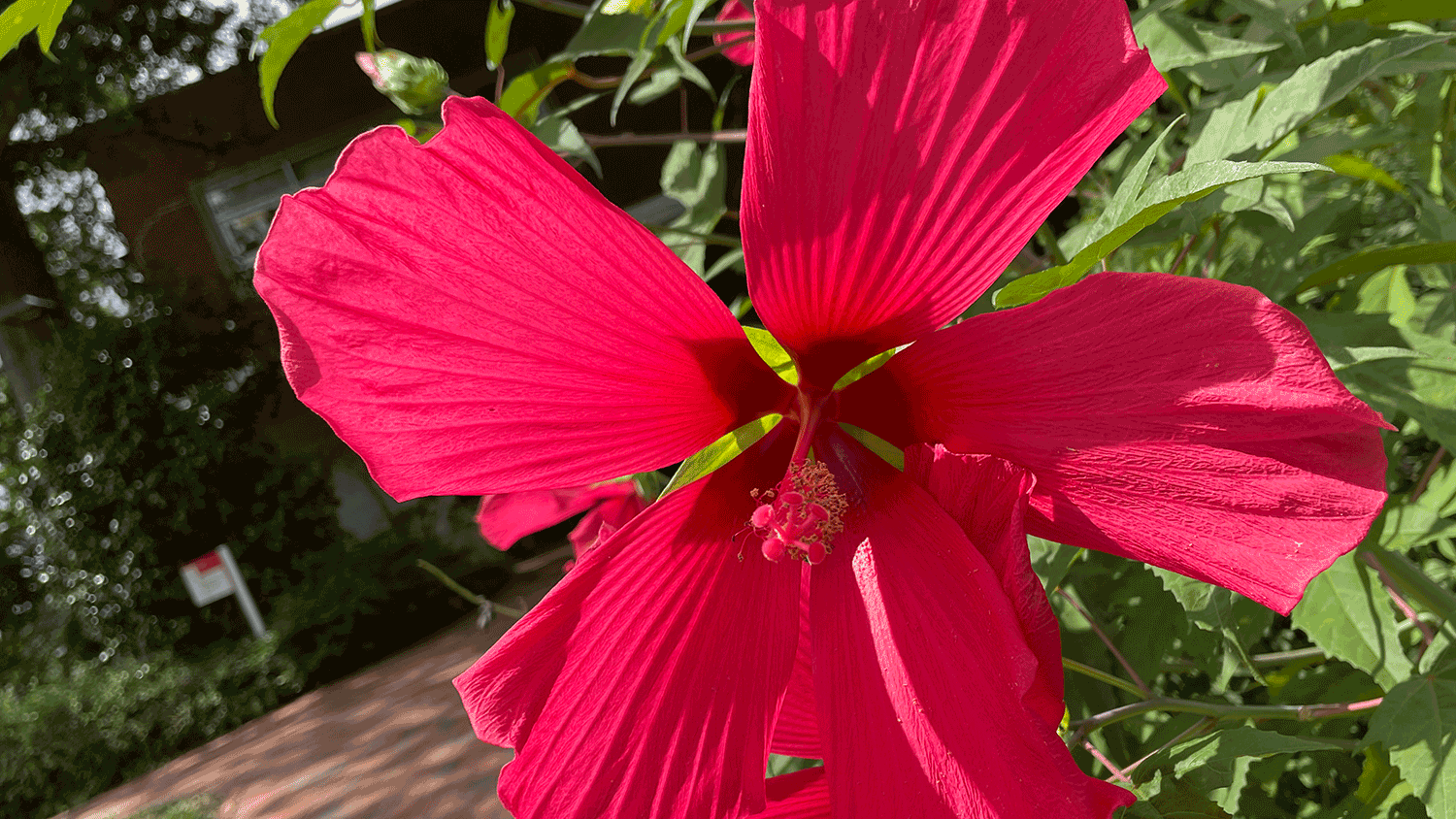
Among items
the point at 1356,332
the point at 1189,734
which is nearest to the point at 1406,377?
the point at 1356,332

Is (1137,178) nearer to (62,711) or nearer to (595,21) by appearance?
(595,21)

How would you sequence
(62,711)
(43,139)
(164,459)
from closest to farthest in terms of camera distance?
(62,711), (164,459), (43,139)


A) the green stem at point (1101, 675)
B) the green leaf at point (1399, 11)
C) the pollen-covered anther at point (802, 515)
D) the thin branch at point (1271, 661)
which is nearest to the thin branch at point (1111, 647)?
the green stem at point (1101, 675)

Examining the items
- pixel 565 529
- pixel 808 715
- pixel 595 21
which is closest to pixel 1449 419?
pixel 808 715

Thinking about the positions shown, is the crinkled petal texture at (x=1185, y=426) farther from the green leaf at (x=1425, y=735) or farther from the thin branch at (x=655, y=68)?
the thin branch at (x=655, y=68)

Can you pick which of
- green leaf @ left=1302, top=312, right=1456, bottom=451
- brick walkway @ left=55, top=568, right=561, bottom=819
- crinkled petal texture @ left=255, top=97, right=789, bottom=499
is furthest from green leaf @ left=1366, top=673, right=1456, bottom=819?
brick walkway @ left=55, top=568, right=561, bottom=819

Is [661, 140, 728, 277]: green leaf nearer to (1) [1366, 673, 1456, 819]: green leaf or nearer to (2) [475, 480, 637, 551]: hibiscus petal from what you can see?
(2) [475, 480, 637, 551]: hibiscus petal
